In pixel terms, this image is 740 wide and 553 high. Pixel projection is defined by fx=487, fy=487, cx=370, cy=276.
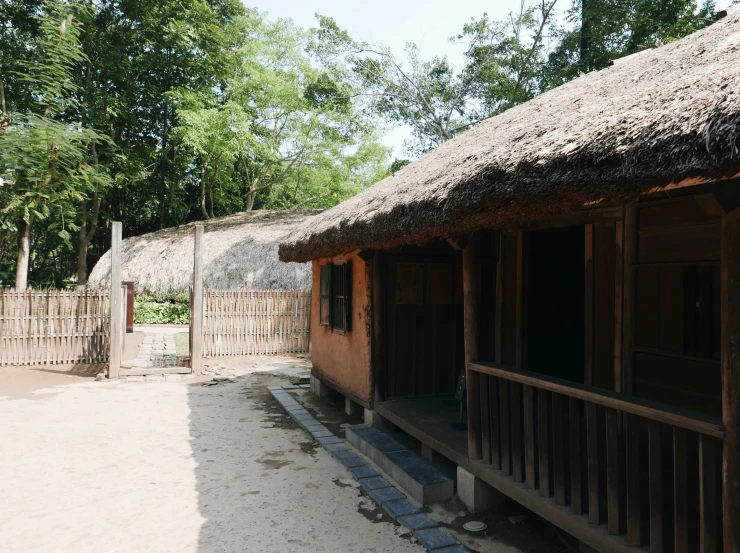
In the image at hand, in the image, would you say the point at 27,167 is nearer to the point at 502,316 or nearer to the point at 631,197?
the point at 502,316

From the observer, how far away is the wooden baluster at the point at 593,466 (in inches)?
111

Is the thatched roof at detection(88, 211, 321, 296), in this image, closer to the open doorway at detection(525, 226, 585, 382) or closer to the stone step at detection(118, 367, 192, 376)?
the stone step at detection(118, 367, 192, 376)

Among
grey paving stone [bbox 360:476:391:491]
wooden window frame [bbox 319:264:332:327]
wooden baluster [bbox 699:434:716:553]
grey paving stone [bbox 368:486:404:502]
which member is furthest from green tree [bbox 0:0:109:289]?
wooden baluster [bbox 699:434:716:553]

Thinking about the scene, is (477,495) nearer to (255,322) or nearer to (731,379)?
(731,379)

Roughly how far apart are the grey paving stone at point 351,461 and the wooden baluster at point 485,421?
1.63 meters

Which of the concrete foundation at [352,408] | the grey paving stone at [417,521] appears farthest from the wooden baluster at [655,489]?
the concrete foundation at [352,408]

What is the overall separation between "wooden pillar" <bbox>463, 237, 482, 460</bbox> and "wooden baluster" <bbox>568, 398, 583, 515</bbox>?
36.2 inches

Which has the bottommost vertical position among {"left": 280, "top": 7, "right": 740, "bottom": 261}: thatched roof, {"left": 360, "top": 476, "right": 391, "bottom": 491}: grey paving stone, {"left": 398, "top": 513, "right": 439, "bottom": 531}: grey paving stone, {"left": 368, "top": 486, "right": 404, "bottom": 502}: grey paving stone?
{"left": 360, "top": 476, "right": 391, "bottom": 491}: grey paving stone

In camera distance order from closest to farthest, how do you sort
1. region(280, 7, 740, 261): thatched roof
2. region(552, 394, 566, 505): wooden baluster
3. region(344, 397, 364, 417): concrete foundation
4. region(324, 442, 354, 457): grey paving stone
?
1. region(280, 7, 740, 261): thatched roof
2. region(552, 394, 566, 505): wooden baluster
3. region(324, 442, 354, 457): grey paving stone
4. region(344, 397, 364, 417): concrete foundation

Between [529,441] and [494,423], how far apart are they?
41 centimetres

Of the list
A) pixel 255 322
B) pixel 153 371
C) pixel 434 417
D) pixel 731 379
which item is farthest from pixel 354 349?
pixel 255 322

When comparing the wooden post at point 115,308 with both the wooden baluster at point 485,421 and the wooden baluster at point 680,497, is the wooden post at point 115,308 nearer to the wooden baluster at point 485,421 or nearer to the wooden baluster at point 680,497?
the wooden baluster at point 485,421

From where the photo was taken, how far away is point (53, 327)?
10.2m

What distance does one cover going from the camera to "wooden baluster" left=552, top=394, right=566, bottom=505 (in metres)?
3.08
